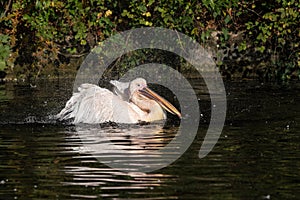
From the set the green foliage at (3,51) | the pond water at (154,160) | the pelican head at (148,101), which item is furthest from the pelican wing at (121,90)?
the green foliage at (3,51)

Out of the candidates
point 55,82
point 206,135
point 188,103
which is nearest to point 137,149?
point 206,135

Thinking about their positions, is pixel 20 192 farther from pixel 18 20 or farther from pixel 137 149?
pixel 18 20

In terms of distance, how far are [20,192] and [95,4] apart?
11.4m

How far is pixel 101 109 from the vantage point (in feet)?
41.4

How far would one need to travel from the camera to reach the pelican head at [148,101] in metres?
13.2

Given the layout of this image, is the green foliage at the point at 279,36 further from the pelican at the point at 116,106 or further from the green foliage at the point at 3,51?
the pelican at the point at 116,106

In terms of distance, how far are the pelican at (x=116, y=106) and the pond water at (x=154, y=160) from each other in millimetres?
294

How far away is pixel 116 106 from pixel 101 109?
266mm

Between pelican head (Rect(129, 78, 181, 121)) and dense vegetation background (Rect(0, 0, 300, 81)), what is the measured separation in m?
4.43

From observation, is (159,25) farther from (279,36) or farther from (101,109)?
(101,109)

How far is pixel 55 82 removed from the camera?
18516mm

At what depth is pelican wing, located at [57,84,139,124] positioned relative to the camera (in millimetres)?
12672

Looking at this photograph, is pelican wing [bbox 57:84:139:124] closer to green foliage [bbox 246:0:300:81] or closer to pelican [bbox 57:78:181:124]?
pelican [bbox 57:78:181:124]

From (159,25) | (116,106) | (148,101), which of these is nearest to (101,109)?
(116,106)
